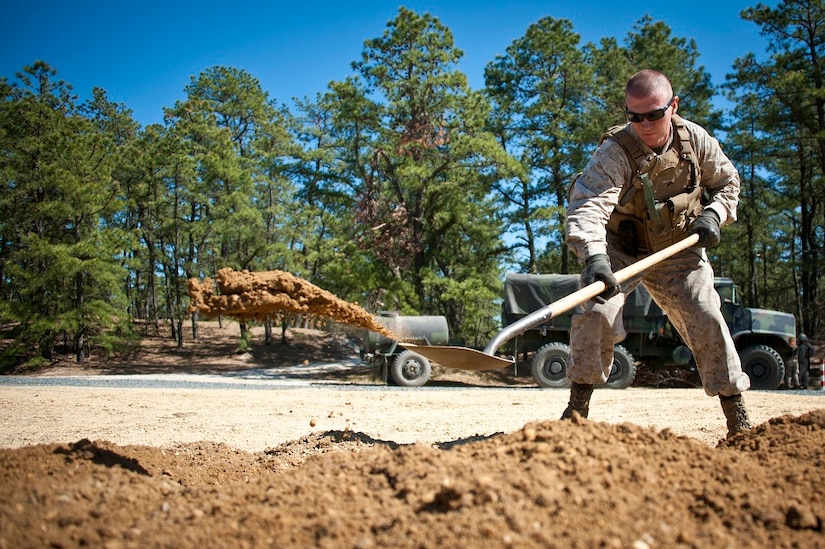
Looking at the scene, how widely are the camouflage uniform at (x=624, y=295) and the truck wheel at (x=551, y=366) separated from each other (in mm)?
9602

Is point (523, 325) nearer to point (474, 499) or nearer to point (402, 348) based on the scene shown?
point (474, 499)

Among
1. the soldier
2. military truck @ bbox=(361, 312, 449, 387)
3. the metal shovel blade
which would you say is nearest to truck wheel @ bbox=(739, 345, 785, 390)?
military truck @ bbox=(361, 312, 449, 387)

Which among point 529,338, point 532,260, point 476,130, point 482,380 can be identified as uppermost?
point 476,130

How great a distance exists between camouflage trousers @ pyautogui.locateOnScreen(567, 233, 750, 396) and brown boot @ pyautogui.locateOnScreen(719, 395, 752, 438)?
0.22ft

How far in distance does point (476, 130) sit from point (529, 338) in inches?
364

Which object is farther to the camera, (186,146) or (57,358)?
(186,146)

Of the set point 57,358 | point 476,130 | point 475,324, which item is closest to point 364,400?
point 475,324

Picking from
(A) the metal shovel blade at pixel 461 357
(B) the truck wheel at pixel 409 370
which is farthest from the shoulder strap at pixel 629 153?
(B) the truck wheel at pixel 409 370

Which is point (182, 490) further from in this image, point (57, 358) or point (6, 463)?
point (57, 358)

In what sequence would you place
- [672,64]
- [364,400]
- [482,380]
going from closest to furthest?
[364,400]
[482,380]
[672,64]

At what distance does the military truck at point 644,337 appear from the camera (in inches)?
505

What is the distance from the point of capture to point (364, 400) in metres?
9.37

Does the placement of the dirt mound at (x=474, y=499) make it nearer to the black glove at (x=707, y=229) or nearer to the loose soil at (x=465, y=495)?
the loose soil at (x=465, y=495)

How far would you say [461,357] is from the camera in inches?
144
